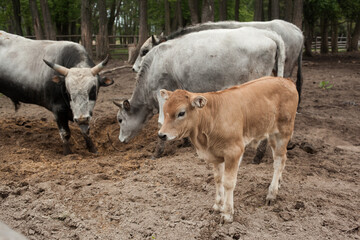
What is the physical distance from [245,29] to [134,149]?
10.9ft

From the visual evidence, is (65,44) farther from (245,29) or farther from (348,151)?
(348,151)

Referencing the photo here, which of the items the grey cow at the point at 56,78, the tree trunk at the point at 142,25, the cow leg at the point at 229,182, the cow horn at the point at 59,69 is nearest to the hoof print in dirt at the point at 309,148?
the cow leg at the point at 229,182

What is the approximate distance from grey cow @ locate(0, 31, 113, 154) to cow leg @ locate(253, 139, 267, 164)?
3118 mm

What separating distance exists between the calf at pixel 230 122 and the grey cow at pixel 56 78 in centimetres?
296

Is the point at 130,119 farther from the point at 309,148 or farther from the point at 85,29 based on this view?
the point at 85,29

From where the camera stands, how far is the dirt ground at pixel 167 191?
395 cm

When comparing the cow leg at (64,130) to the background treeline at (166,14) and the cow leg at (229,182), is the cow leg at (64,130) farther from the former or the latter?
the background treeline at (166,14)

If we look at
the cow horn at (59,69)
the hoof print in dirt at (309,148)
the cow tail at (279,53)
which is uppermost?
the cow tail at (279,53)

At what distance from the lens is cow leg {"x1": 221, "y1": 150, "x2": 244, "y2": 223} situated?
3.90 meters

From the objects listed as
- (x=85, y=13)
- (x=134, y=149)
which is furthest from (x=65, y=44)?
(x=85, y=13)

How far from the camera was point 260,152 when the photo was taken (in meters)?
5.73

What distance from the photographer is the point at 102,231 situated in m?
3.97

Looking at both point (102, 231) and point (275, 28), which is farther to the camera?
point (275, 28)

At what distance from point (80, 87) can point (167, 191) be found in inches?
109
